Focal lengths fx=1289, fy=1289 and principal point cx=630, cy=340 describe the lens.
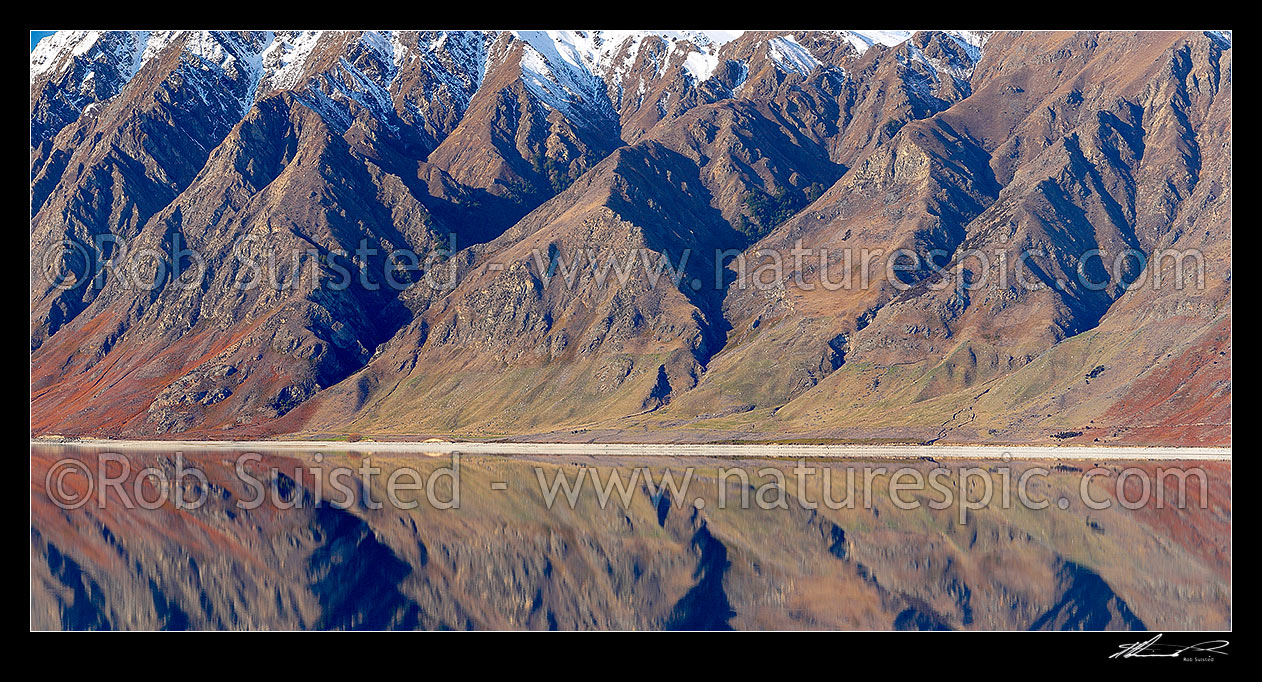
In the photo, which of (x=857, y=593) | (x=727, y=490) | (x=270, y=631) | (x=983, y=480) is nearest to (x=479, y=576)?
(x=270, y=631)

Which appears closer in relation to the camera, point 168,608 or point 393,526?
point 168,608

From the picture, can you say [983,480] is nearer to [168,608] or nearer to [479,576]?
[479,576]
